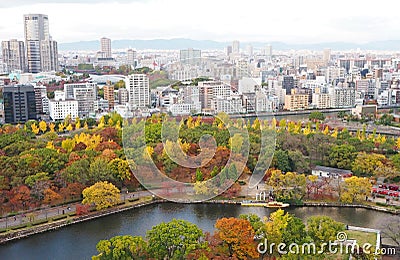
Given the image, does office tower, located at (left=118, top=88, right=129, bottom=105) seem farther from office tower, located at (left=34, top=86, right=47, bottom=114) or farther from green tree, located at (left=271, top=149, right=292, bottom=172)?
green tree, located at (left=271, top=149, right=292, bottom=172)

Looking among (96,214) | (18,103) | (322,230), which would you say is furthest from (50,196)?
(18,103)

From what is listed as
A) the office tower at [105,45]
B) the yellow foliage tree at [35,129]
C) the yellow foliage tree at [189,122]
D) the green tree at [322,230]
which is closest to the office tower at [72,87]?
the yellow foliage tree at [35,129]

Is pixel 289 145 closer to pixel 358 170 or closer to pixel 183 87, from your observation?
pixel 358 170

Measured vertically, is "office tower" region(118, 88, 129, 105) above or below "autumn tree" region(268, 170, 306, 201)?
above

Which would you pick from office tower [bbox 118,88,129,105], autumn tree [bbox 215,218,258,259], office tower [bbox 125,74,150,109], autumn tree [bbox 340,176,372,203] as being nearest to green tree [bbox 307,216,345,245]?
autumn tree [bbox 215,218,258,259]

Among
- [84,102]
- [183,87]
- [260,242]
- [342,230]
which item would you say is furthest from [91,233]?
[84,102]

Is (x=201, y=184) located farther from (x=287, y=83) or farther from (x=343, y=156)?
(x=287, y=83)
